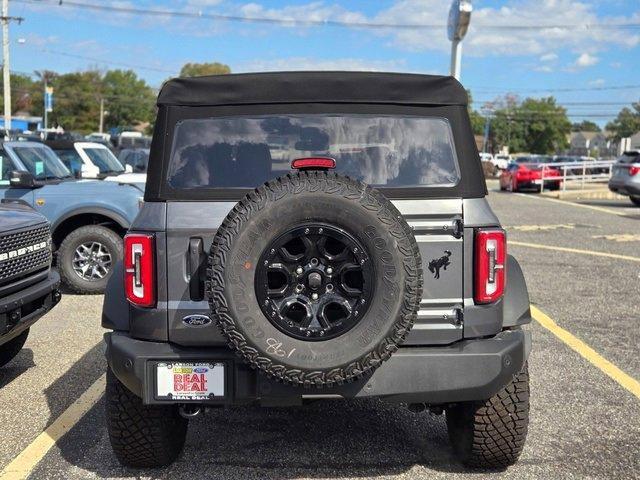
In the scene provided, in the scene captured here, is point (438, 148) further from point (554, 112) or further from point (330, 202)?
point (554, 112)

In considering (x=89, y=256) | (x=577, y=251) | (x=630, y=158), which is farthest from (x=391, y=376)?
(x=630, y=158)

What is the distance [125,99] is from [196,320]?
131570mm

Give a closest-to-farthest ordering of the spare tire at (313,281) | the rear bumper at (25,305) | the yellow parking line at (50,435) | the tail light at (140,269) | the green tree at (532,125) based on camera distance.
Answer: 1. the spare tire at (313,281)
2. the tail light at (140,269)
3. the yellow parking line at (50,435)
4. the rear bumper at (25,305)
5. the green tree at (532,125)

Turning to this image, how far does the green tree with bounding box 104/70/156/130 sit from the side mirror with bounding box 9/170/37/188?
11813cm

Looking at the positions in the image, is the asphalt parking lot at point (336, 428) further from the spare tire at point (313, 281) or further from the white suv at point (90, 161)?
the white suv at point (90, 161)

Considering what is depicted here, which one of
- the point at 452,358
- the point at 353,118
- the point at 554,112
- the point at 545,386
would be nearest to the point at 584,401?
the point at 545,386

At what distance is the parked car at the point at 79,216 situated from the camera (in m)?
8.47

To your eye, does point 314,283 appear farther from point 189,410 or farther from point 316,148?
point 189,410

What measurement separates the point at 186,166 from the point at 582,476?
250 centimetres

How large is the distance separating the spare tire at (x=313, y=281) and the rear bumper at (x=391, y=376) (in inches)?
9.1

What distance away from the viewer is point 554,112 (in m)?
130

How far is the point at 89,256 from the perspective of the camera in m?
8.59

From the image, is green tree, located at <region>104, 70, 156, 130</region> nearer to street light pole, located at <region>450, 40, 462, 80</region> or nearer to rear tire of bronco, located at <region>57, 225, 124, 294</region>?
street light pole, located at <region>450, 40, 462, 80</region>

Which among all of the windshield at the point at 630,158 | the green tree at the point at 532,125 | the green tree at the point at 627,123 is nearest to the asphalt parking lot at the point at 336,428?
the windshield at the point at 630,158
